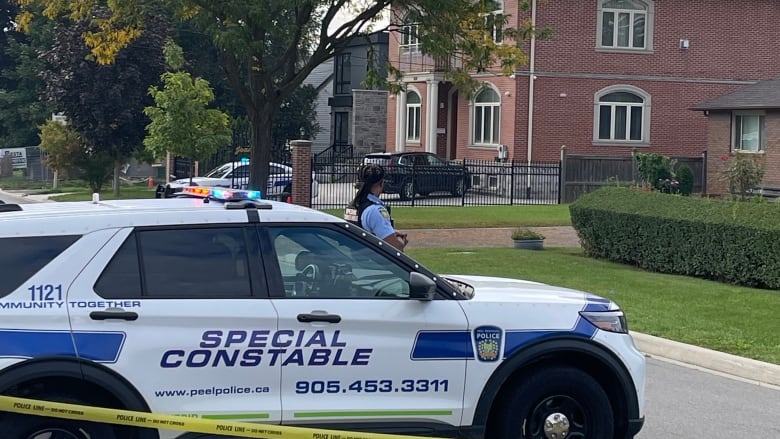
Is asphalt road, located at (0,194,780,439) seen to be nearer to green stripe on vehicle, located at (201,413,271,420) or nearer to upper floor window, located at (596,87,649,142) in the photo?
green stripe on vehicle, located at (201,413,271,420)

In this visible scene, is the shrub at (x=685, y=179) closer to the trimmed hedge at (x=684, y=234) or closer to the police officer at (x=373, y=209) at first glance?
the trimmed hedge at (x=684, y=234)

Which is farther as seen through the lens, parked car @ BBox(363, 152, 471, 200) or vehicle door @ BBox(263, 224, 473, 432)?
parked car @ BBox(363, 152, 471, 200)

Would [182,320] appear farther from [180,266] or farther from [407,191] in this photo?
[407,191]

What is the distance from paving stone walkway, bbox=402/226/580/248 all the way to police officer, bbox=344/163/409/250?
34.7ft

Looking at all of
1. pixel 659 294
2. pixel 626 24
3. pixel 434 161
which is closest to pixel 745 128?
pixel 626 24

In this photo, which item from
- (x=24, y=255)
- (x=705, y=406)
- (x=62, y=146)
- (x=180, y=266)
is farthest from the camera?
(x=62, y=146)

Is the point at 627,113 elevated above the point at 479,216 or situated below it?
above

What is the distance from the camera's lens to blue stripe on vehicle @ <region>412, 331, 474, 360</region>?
5.88 meters

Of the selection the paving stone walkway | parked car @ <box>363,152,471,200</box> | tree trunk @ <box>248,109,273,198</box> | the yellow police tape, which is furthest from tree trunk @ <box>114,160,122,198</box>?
the yellow police tape

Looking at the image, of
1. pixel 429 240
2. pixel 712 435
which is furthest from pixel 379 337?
pixel 429 240

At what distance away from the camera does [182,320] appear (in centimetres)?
550

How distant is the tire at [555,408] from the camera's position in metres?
6.16

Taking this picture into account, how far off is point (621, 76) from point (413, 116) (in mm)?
9121

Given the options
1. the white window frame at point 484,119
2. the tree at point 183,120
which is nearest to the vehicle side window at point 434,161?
the white window frame at point 484,119
